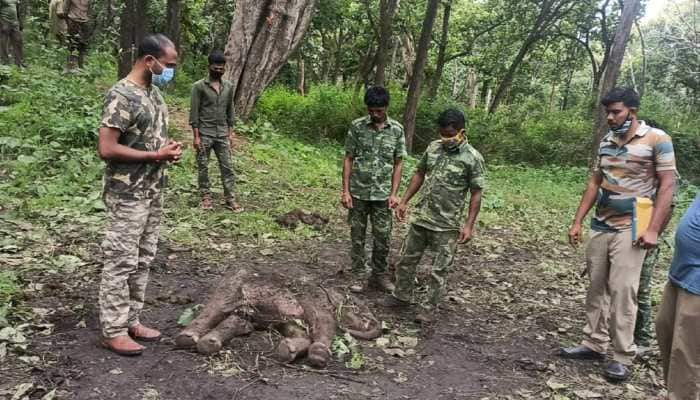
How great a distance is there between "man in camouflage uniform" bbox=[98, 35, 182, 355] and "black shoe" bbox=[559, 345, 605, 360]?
3.33 metres

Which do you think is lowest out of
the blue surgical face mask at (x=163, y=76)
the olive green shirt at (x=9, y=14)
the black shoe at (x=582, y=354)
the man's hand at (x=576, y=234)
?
the black shoe at (x=582, y=354)

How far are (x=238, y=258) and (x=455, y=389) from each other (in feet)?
9.92

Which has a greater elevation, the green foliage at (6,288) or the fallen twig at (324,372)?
the green foliage at (6,288)

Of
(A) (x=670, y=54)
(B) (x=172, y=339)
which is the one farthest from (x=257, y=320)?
(A) (x=670, y=54)

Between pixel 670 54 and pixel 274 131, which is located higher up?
pixel 670 54

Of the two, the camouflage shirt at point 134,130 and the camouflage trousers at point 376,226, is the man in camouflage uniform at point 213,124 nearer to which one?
the camouflage trousers at point 376,226

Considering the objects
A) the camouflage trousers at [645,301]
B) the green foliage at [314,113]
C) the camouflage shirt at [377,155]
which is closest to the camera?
the camouflage trousers at [645,301]

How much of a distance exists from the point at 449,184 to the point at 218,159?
3.70 meters

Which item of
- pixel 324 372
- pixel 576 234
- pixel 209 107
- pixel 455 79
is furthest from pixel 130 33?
Answer: pixel 455 79

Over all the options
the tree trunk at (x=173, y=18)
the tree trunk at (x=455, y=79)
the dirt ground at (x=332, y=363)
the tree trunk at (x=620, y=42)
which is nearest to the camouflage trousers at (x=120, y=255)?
the dirt ground at (x=332, y=363)

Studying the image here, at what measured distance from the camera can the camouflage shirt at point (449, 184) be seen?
15.3 feet

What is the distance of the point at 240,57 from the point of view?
36.5 feet

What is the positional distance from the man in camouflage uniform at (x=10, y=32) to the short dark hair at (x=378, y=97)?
9.53 m

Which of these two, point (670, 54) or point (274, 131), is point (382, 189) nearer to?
point (274, 131)
